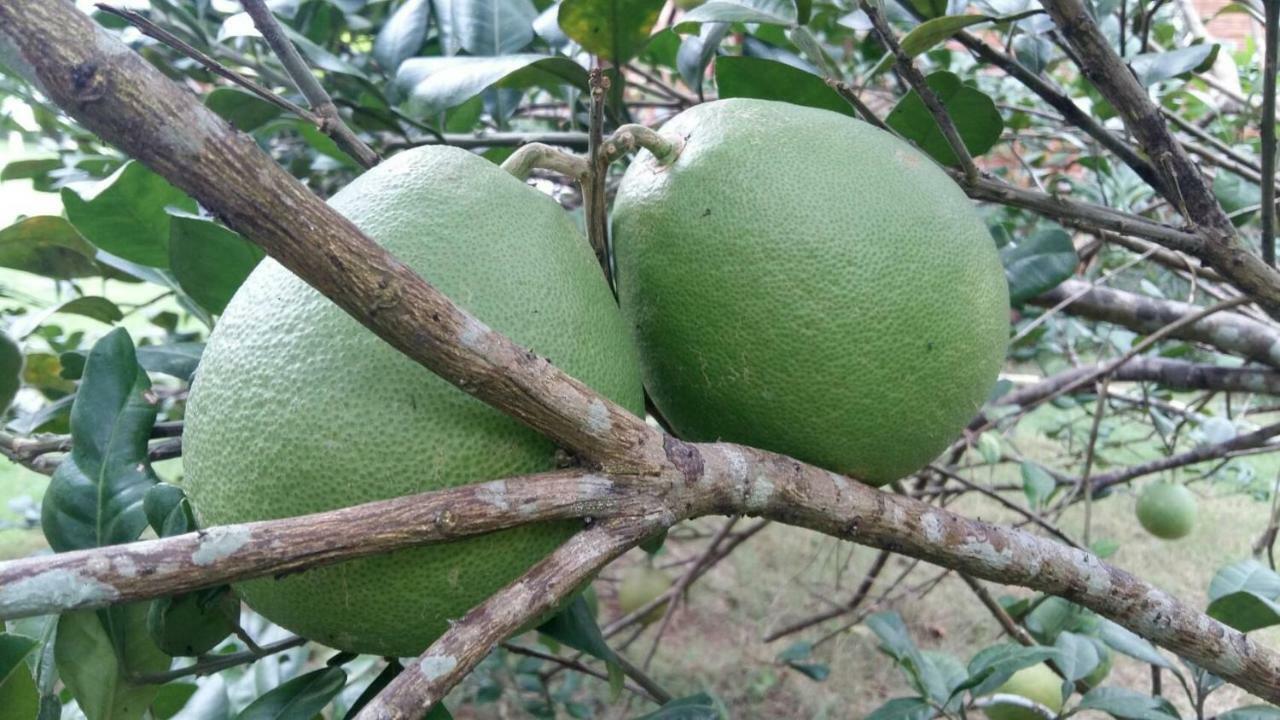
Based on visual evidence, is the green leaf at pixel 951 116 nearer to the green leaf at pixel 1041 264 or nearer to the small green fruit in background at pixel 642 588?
the green leaf at pixel 1041 264

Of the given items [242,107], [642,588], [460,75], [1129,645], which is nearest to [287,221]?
[460,75]

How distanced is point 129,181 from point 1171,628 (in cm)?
98

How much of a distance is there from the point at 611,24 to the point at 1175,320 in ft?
4.08

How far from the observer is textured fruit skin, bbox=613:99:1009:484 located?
68 cm

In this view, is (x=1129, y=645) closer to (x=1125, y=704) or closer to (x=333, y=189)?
(x=1125, y=704)

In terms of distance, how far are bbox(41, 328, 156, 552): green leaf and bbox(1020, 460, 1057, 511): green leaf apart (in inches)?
49.4

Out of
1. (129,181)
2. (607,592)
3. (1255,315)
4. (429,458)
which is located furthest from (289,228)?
(607,592)

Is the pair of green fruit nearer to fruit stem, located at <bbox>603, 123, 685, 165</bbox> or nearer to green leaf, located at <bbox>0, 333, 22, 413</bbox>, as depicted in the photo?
fruit stem, located at <bbox>603, 123, 685, 165</bbox>

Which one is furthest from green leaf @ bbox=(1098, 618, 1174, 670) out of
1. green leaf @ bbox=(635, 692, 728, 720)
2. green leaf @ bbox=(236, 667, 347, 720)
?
green leaf @ bbox=(236, 667, 347, 720)

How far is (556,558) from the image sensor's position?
0.50m

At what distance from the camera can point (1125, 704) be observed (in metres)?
0.99

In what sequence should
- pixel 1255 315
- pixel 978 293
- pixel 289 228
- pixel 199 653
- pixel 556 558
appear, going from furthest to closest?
1. pixel 1255 315
2. pixel 978 293
3. pixel 199 653
4. pixel 556 558
5. pixel 289 228

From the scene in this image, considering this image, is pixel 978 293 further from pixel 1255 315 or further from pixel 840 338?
pixel 1255 315

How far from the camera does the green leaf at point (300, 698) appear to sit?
64cm
